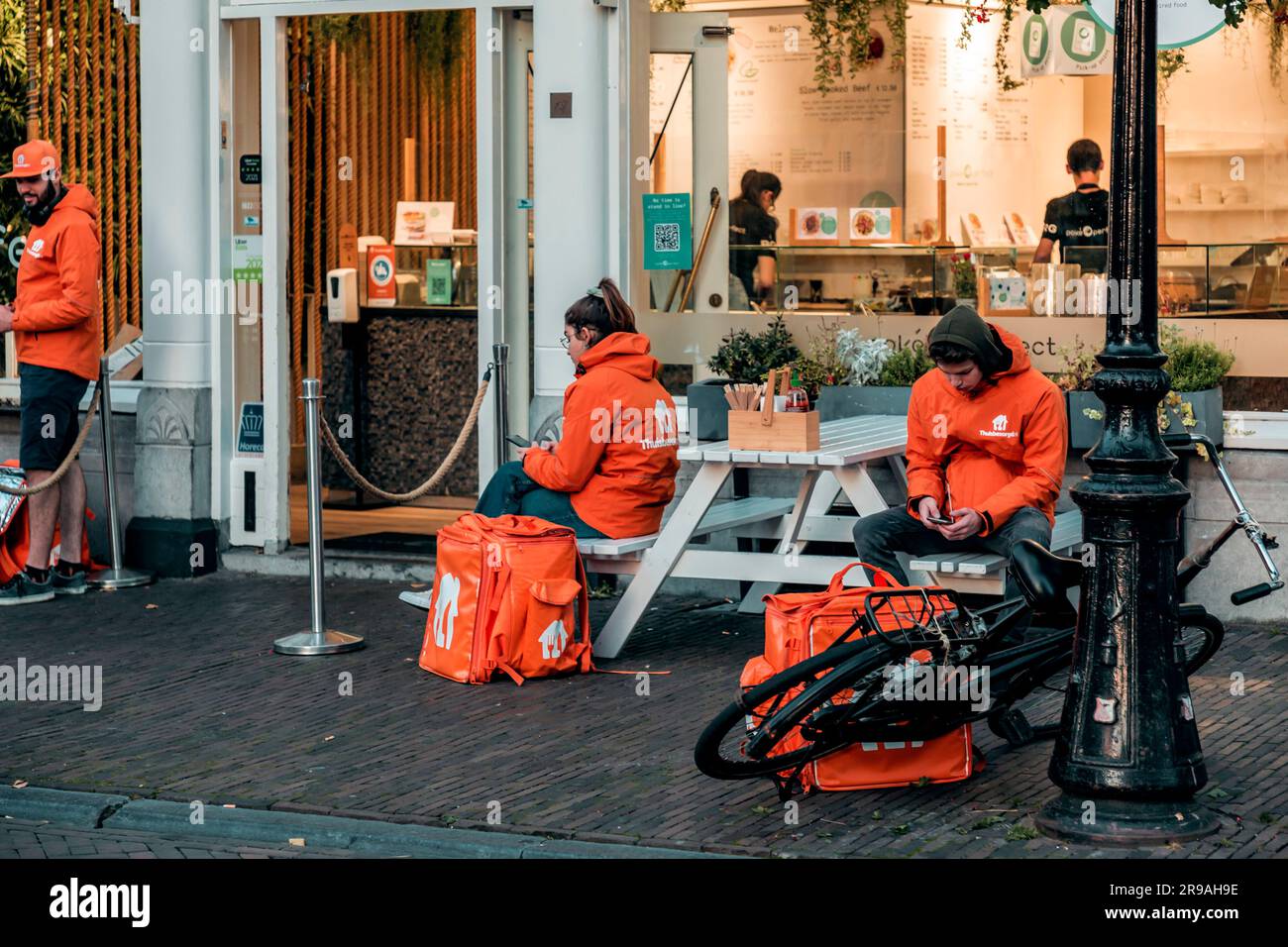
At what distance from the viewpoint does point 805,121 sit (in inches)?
394

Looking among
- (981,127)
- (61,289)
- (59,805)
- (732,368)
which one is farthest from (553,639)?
(981,127)

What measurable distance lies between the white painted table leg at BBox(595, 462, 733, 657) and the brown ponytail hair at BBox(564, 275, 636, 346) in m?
0.71

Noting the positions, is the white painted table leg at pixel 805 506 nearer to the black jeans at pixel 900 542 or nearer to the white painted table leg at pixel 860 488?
the white painted table leg at pixel 860 488

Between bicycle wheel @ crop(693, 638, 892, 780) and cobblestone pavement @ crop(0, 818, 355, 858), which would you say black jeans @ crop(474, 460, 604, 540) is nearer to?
bicycle wheel @ crop(693, 638, 892, 780)

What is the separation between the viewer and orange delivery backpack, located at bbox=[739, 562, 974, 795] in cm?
603

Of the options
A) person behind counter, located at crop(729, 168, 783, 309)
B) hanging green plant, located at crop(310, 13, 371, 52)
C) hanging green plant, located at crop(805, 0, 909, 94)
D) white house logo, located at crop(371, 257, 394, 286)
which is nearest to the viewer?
hanging green plant, located at crop(805, 0, 909, 94)

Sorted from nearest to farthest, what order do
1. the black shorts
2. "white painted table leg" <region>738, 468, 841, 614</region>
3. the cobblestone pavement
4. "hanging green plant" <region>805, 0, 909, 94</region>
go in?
the cobblestone pavement, "white painted table leg" <region>738, 468, 841, 614</region>, the black shorts, "hanging green plant" <region>805, 0, 909, 94</region>

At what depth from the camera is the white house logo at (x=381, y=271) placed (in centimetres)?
1133

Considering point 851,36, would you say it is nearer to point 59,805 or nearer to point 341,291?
point 341,291

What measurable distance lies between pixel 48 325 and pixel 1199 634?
575cm
